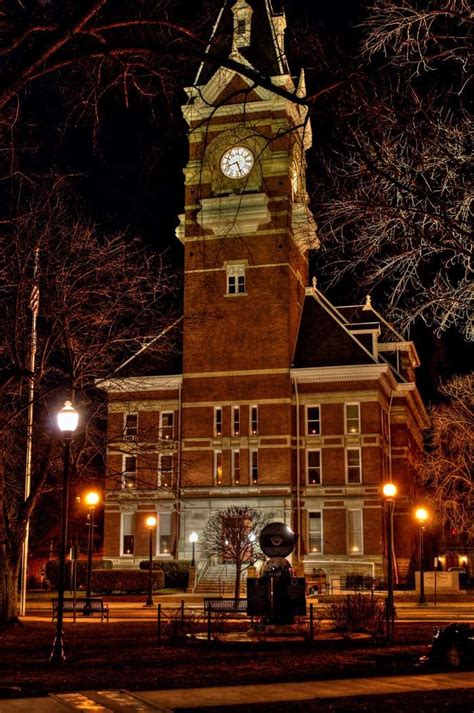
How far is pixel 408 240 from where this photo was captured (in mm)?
15781

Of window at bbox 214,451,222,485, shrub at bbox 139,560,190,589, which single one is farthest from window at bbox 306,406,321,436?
shrub at bbox 139,560,190,589

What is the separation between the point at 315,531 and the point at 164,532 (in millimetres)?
9563

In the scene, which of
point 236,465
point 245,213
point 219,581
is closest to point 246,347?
point 236,465

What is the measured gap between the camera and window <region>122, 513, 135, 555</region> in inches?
2322

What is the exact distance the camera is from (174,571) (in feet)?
175

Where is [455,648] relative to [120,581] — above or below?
below

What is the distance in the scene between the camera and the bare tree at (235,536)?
45.9 m

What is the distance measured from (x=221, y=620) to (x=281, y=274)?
119ft

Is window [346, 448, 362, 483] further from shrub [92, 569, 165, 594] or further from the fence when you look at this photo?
the fence

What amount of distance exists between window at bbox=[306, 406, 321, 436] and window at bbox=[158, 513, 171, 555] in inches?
411

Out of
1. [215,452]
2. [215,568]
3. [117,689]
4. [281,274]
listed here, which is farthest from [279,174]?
[117,689]

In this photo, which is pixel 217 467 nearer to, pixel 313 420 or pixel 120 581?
pixel 313 420

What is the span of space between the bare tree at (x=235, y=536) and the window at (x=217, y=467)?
2744 mm

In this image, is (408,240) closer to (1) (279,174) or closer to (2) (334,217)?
(2) (334,217)
